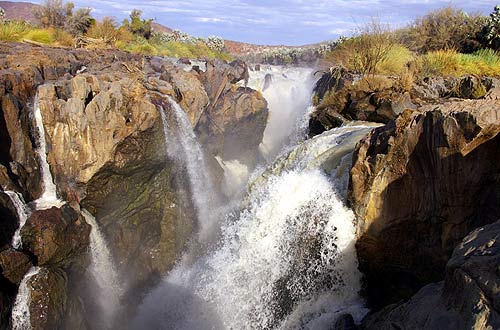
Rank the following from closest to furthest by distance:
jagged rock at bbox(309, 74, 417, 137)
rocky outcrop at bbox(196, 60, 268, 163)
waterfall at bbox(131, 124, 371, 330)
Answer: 1. waterfall at bbox(131, 124, 371, 330)
2. jagged rock at bbox(309, 74, 417, 137)
3. rocky outcrop at bbox(196, 60, 268, 163)

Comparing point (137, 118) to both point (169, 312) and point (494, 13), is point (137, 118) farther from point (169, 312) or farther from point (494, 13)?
point (494, 13)

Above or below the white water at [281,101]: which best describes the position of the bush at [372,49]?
above

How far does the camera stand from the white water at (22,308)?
6.47 meters

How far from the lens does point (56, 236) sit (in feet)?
24.6

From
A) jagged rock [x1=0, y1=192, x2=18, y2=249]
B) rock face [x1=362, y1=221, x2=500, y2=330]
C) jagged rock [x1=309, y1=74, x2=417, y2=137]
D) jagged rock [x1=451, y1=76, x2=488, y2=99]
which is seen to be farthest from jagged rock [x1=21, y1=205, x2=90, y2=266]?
jagged rock [x1=451, y1=76, x2=488, y2=99]

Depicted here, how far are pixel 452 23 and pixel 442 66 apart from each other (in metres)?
4.34

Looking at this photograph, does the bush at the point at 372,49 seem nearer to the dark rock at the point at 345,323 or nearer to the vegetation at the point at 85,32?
the dark rock at the point at 345,323

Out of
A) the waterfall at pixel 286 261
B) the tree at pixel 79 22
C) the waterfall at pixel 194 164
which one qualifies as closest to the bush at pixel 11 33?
the tree at pixel 79 22

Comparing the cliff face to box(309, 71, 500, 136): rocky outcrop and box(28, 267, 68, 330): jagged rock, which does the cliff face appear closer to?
box(28, 267, 68, 330): jagged rock

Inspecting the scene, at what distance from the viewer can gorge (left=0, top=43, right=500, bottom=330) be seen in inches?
194

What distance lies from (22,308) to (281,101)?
14227 millimetres

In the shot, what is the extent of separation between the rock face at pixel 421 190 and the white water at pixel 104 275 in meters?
5.73

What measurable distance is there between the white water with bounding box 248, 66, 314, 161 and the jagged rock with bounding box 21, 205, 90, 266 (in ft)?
28.9

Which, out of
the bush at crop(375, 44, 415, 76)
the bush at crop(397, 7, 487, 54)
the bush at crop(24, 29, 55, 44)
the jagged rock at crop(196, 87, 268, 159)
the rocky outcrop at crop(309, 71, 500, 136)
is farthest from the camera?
the bush at crop(24, 29, 55, 44)
